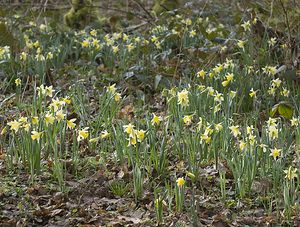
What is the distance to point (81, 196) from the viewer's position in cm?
308

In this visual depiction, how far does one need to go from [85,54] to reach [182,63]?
1154 millimetres

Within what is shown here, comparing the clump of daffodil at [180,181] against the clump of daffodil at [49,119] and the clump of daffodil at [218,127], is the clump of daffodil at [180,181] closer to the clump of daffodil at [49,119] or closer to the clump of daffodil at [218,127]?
the clump of daffodil at [218,127]

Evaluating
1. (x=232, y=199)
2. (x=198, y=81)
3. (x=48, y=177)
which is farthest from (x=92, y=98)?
(x=232, y=199)

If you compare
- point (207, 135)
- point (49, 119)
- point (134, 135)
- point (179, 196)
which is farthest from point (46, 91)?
point (179, 196)

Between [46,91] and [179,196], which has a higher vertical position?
[46,91]

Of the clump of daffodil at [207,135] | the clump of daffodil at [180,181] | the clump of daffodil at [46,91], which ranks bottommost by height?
the clump of daffodil at [180,181]

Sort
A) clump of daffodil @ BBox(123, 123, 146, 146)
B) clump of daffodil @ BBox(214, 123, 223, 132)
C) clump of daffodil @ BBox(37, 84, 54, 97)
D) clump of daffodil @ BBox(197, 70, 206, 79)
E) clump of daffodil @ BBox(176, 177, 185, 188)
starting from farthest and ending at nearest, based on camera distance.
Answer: clump of daffodil @ BBox(197, 70, 206, 79) → clump of daffodil @ BBox(37, 84, 54, 97) → clump of daffodil @ BBox(214, 123, 223, 132) → clump of daffodil @ BBox(123, 123, 146, 146) → clump of daffodil @ BBox(176, 177, 185, 188)

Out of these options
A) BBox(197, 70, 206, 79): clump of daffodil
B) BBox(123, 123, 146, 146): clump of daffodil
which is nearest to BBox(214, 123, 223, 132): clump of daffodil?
BBox(123, 123, 146, 146): clump of daffodil

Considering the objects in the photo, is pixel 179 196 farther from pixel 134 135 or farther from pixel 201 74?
pixel 201 74

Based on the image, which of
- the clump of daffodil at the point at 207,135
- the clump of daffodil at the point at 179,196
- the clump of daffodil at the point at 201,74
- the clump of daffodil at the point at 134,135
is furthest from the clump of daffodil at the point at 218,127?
the clump of daffodil at the point at 201,74

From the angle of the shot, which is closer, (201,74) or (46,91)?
(46,91)

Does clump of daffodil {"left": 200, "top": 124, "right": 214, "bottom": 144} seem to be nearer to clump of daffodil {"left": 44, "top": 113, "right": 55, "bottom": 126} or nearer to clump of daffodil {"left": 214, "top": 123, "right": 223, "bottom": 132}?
clump of daffodil {"left": 214, "top": 123, "right": 223, "bottom": 132}

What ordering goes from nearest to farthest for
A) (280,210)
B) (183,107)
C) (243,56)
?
(280,210), (183,107), (243,56)

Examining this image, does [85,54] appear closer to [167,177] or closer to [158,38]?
[158,38]
